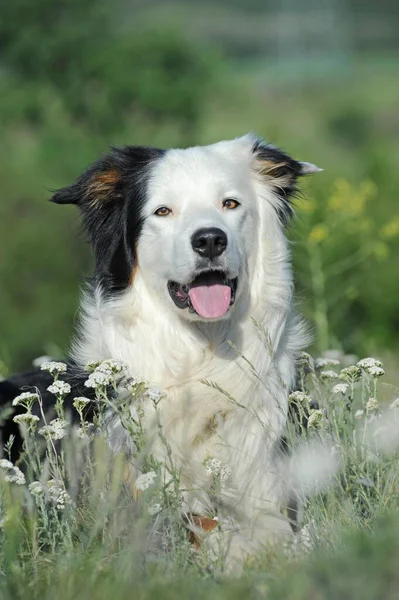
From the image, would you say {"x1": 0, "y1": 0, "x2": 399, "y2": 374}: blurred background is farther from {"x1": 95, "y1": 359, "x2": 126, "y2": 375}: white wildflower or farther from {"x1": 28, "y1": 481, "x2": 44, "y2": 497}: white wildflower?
{"x1": 28, "y1": 481, "x2": 44, "y2": 497}: white wildflower

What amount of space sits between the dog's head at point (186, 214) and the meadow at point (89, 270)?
1.40 ft

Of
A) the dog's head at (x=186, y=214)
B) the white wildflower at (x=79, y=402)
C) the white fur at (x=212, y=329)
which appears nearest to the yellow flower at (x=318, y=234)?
the dog's head at (x=186, y=214)

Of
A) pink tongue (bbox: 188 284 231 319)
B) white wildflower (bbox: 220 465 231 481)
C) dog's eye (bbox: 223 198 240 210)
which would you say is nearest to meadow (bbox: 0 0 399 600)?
white wildflower (bbox: 220 465 231 481)

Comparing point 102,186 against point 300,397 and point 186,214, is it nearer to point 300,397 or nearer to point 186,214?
point 186,214

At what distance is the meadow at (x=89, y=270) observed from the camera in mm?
3451

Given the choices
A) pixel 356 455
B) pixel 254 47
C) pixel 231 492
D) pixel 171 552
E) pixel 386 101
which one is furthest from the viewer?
pixel 254 47

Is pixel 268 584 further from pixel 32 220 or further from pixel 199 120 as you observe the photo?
pixel 199 120

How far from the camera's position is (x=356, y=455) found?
4.29 metres

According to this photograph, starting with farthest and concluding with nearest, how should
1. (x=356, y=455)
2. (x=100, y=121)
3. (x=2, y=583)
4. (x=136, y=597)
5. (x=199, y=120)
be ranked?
(x=199, y=120) < (x=100, y=121) < (x=356, y=455) < (x=2, y=583) < (x=136, y=597)

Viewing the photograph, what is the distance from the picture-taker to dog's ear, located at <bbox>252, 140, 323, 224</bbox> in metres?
5.41

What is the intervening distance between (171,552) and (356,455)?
0.92 m

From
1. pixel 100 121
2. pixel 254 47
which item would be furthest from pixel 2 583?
pixel 254 47

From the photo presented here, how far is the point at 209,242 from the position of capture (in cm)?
471

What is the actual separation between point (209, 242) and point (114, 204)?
849 mm
